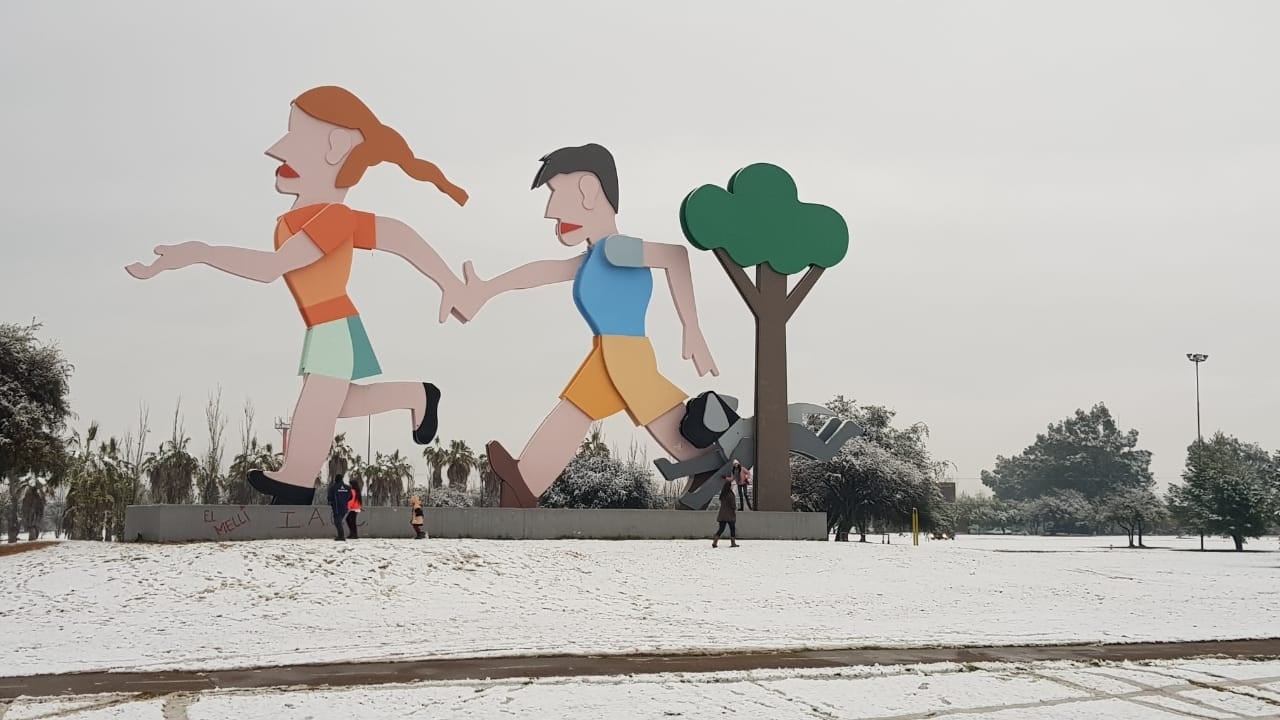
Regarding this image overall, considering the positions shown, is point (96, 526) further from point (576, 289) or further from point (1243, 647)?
point (1243, 647)

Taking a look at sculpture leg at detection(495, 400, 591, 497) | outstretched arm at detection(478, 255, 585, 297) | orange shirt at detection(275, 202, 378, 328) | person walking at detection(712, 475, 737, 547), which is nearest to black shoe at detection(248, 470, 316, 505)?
orange shirt at detection(275, 202, 378, 328)

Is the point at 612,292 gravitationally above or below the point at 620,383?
above

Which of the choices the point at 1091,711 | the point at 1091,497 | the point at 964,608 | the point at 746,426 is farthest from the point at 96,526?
the point at 1091,497

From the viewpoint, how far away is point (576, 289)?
2412 cm

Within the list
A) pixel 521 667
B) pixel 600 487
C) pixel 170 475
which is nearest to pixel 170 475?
pixel 170 475

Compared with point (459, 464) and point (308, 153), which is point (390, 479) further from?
point (308, 153)

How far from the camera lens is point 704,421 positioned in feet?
81.6

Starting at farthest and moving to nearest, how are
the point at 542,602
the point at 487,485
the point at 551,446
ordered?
1. the point at 487,485
2. the point at 551,446
3. the point at 542,602

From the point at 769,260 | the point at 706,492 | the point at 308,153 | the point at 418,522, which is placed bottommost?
the point at 418,522

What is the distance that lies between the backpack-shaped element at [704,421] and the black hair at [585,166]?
15.2ft

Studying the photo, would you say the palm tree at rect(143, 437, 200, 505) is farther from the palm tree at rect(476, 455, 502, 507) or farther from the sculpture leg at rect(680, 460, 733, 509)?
the sculpture leg at rect(680, 460, 733, 509)

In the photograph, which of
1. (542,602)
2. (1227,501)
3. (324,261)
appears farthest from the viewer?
(1227,501)

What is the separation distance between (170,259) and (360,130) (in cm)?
463

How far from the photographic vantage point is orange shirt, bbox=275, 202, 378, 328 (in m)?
21.8
